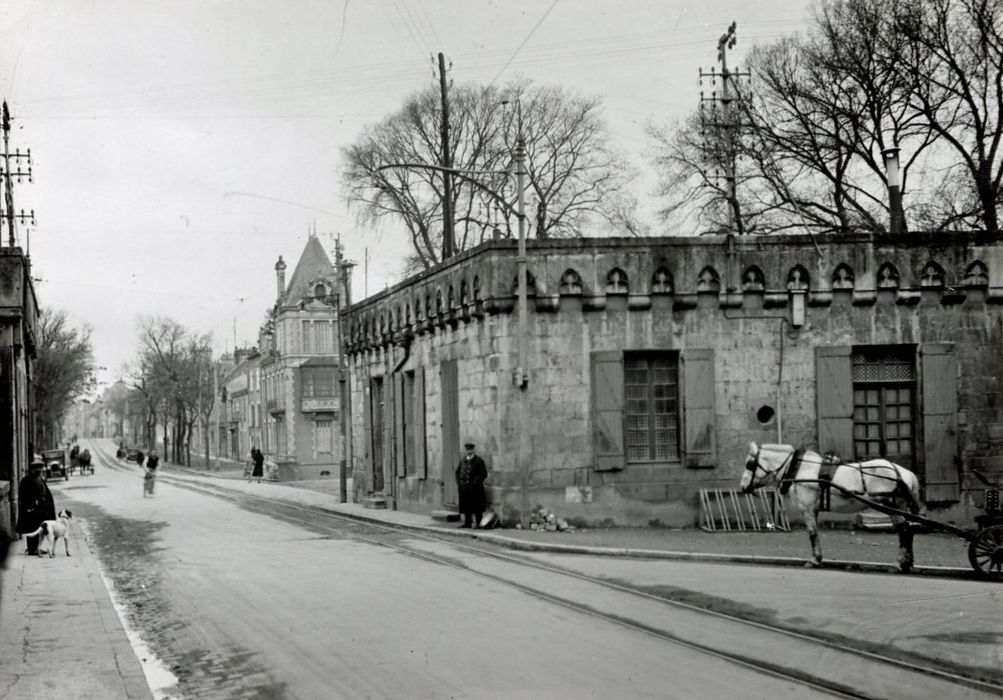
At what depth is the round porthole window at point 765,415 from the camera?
19562 mm

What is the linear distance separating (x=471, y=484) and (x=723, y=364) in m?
5.27

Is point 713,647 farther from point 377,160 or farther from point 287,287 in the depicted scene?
point 287,287

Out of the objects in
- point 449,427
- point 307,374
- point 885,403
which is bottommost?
point 449,427

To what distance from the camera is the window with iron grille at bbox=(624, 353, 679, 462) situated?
1956 cm

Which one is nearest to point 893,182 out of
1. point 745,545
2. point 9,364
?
point 745,545

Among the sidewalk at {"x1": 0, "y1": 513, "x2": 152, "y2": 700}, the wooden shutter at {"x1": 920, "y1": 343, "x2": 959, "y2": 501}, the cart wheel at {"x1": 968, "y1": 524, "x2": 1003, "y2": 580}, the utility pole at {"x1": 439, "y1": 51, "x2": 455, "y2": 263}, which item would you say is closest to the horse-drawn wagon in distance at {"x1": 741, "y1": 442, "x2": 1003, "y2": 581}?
the cart wheel at {"x1": 968, "y1": 524, "x2": 1003, "y2": 580}

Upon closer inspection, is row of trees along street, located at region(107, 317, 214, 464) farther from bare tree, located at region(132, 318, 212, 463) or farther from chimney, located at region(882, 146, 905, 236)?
chimney, located at region(882, 146, 905, 236)

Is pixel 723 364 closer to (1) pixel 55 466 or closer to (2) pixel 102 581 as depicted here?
Result: (2) pixel 102 581

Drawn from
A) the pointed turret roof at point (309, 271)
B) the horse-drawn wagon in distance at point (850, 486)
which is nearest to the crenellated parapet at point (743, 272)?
the horse-drawn wagon in distance at point (850, 486)

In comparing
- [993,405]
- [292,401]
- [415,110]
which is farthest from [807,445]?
[292,401]

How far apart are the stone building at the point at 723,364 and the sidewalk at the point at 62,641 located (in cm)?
842

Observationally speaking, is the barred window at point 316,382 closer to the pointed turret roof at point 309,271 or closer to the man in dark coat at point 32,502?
the pointed turret roof at point 309,271

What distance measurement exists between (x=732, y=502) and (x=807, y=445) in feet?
5.89

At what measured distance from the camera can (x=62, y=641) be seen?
386 inches
